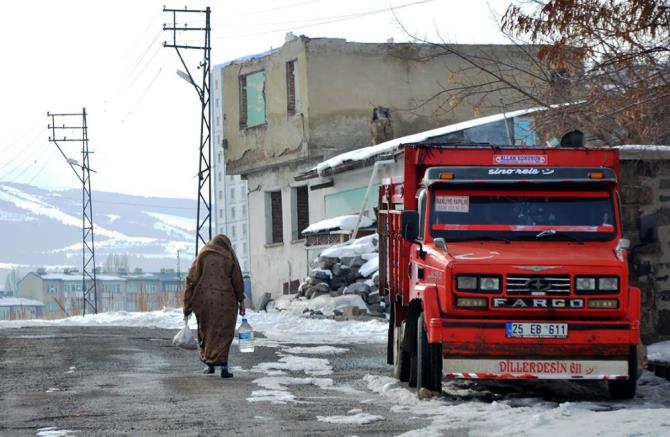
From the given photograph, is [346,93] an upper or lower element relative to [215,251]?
upper

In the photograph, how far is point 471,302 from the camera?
13125 millimetres

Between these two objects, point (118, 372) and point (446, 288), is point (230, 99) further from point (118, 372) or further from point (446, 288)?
point (446, 288)

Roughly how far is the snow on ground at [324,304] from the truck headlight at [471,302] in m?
18.7

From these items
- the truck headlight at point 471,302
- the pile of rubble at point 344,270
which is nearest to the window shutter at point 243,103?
the pile of rubble at point 344,270

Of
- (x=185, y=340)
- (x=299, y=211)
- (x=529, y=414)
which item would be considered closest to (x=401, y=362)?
(x=185, y=340)

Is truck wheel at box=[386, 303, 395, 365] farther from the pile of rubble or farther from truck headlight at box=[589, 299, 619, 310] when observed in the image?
the pile of rubble

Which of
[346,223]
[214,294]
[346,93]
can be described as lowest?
[214,294]

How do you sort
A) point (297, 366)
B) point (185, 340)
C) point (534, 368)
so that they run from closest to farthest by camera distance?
point (534, 368)
point (185, 340)
point (297, 366)

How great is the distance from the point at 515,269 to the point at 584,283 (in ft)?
2.26

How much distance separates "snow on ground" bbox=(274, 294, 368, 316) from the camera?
32.3m

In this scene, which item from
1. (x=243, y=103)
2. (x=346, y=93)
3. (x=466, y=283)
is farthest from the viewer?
(x=243, y=103)

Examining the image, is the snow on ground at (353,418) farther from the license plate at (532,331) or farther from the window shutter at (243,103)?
the window shutter at (243,103)

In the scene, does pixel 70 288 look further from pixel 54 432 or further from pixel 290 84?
pixel 54 432

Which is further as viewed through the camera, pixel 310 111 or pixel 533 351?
pixel 310 111
